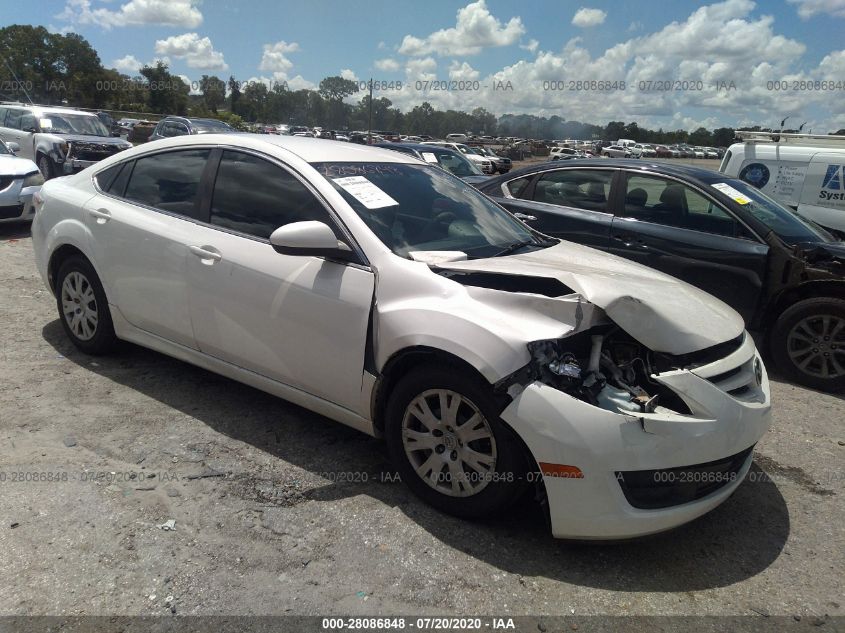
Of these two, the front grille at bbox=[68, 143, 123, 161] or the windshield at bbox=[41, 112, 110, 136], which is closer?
the front grille at bbox=[68, 143, 123, 161]

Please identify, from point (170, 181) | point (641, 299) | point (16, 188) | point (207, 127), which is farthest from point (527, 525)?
point (207, 127)

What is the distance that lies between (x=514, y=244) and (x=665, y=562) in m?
1.88

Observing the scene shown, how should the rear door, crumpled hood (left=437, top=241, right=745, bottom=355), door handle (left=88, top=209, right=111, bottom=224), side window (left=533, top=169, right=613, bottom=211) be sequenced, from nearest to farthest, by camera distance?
crumpled hood (left=437, top=241, right=745, bottom=355) < door handle (left=88, top=209, right=111, bottom=224) < side window (left=533, top=169, right=613, bottom=211) < the rear door

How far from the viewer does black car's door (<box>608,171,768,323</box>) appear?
5156 millimetres

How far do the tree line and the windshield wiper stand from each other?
147 ft

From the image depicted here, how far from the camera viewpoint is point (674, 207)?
18.3 feet

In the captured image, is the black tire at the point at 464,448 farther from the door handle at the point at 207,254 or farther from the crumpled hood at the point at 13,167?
the crumpled hood at the point at 13,167

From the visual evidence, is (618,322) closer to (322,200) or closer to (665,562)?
(665,562)

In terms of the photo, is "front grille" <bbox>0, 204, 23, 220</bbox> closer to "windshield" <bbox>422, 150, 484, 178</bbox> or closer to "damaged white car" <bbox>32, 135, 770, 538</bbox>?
"damaged white car" <bbox>32, 135, 770, 538</bbox>

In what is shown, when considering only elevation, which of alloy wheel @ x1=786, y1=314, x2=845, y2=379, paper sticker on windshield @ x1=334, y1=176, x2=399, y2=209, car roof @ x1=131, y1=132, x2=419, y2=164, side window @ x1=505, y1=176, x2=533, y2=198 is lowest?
alloy wheel @ x1=786, y1=314, x2=845, y2=379

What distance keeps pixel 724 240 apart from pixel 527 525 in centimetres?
354

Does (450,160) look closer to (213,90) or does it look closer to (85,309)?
(85,309)

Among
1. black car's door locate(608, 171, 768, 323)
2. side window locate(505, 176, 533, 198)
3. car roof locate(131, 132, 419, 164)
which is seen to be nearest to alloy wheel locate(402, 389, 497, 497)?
car roof locate(131, 132, 419, 164)

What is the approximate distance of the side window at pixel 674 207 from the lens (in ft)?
17.6
